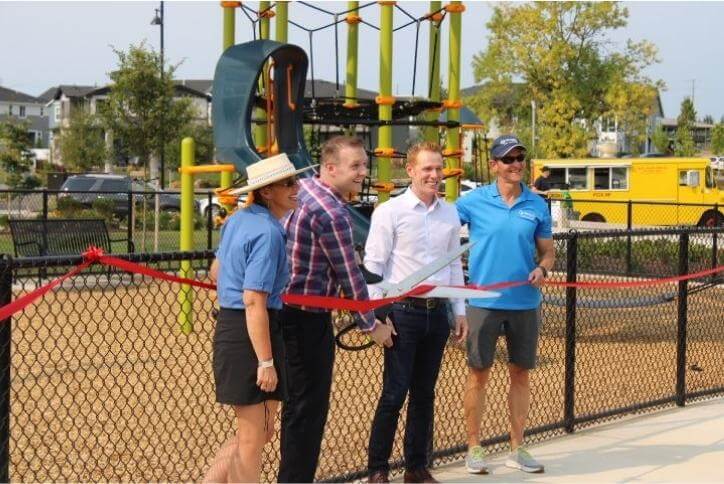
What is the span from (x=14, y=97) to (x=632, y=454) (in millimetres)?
122410

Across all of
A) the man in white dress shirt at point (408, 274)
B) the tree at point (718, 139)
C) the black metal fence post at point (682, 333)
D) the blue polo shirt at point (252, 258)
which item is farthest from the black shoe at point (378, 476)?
the tree at point (718, 139)

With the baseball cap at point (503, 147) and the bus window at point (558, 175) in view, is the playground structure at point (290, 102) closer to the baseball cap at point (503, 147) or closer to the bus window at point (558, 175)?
the baseball cap at point (503, 147)

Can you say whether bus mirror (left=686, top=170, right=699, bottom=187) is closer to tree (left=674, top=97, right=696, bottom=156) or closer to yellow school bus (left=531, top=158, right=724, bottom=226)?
yellow school bus (left=531, top=158, right=724, bottom=226)

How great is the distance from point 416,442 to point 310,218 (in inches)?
58.3

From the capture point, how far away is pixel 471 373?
5.47m

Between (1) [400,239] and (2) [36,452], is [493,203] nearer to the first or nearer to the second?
(1) [400,239]

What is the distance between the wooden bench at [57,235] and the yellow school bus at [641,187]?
14.6 m

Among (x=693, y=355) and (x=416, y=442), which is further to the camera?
(x=693, y=355)

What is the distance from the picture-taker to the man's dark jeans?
490 centimetres

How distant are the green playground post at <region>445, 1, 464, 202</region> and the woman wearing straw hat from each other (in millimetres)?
6840

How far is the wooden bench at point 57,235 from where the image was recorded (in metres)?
13.8


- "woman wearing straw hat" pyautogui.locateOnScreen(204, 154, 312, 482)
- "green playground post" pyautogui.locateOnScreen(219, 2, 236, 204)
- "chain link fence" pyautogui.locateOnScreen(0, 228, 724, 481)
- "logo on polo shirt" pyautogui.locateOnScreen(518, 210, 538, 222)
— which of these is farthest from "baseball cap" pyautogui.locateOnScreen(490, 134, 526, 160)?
"green playground post" pyautogui.locateOnScreen(219, 2, 236, 204)

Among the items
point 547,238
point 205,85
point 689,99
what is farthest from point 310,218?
point 205,85

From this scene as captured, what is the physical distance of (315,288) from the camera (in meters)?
4.29
